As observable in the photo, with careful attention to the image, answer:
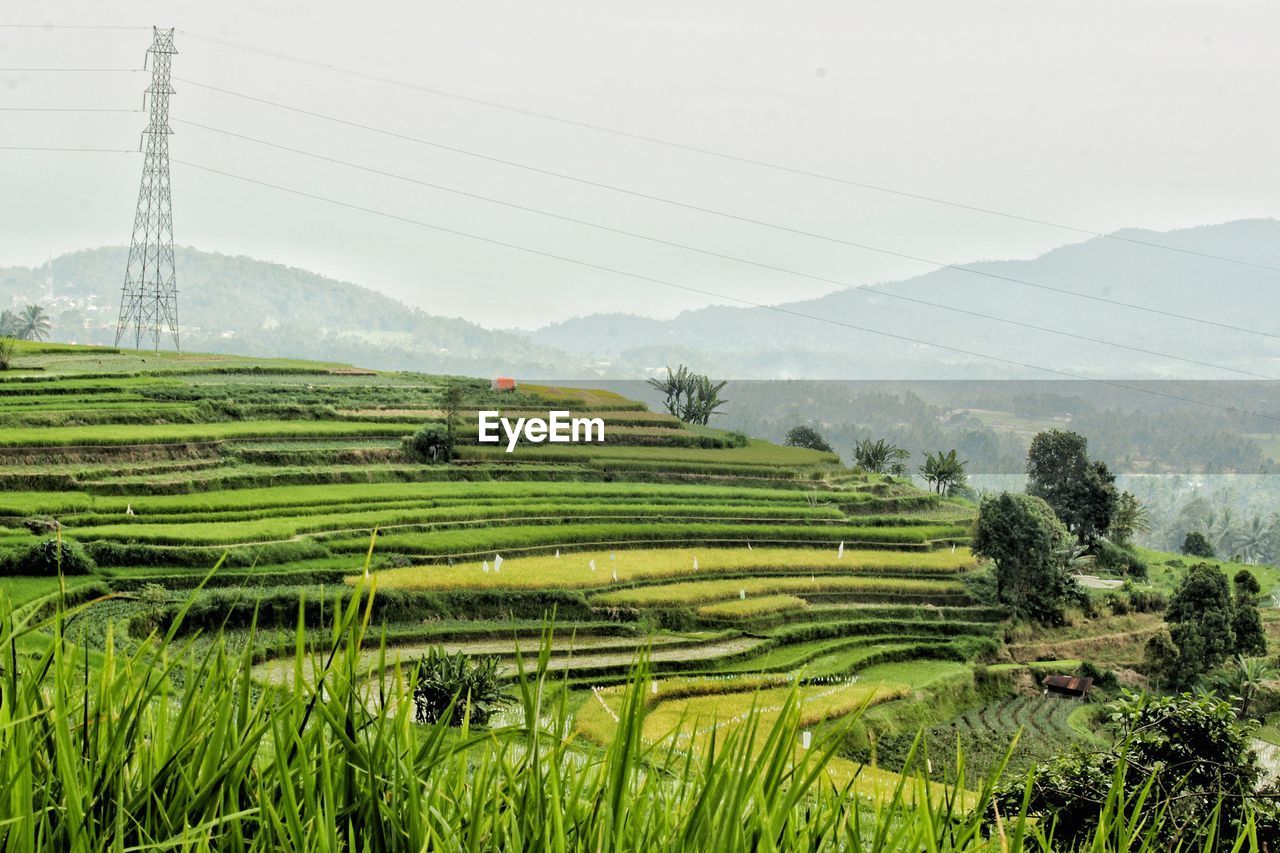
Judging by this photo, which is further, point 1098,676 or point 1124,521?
point 1124,521

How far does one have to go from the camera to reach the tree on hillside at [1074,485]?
17422 millimetres

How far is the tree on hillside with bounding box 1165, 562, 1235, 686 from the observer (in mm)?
13164

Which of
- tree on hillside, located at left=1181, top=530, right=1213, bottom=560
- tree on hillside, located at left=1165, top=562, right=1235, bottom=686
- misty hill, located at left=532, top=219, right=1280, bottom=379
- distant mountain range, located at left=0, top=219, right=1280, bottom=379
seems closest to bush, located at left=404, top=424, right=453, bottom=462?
tree on hillside, located at left=1165, top=562, right=1235, bottom=686

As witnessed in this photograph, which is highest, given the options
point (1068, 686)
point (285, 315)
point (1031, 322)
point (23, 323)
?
point (1031, 322)

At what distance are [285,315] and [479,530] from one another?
5291 centimetres

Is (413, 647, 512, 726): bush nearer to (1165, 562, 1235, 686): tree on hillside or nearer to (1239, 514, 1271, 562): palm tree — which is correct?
(1165, 562, 1235, 686): tree on hillside

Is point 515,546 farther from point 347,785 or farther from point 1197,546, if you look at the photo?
point 1197,546

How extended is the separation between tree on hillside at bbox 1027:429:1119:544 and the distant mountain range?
21.5 m

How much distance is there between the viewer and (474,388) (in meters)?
16.0

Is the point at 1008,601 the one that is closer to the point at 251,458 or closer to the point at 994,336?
the point at 251,458

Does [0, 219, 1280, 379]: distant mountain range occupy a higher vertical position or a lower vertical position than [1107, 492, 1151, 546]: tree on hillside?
higher

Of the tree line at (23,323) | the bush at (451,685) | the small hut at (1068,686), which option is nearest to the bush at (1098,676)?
the small hut at (1068,686)

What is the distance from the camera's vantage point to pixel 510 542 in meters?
12.6

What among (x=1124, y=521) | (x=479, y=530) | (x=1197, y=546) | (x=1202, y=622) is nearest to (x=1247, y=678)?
(x=1202, y=622)
